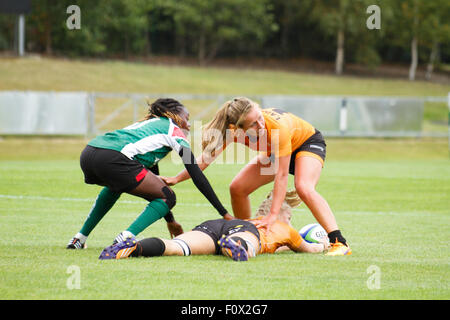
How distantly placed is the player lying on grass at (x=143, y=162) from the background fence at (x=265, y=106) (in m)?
20.7

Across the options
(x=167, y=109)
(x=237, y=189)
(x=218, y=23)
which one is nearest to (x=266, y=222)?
(x=237, y=189)

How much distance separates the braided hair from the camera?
6594mm

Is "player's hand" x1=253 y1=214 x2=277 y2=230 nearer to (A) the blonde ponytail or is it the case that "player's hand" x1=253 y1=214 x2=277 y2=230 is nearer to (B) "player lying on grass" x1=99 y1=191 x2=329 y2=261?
(B) "player lying on grass" x1=99 y1=191 x2=329 y2=261

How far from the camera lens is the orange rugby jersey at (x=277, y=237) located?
21.8 feet

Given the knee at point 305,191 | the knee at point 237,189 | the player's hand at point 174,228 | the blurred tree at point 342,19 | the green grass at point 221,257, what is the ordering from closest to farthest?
the green grass at point 221,257
the knee at point 305,191
the player's hand at point 174,228
the knee at point 237,189
the blurred tree at point 342,19

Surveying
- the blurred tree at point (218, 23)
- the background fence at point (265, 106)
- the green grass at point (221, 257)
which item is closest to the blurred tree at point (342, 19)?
the blurred tree at point (218, 23)

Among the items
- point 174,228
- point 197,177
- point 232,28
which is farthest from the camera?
point 232,28

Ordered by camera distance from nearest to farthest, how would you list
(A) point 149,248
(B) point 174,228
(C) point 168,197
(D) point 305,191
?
(A) point 149,248 → (C) point 168,197 → (D) point 305,191 → (B) point 174,228

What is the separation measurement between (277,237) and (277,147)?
0.92 meters

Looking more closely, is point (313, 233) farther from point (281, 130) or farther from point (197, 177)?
point (197, 177)

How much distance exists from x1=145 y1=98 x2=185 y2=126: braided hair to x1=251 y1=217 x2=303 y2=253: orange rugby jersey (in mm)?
1423

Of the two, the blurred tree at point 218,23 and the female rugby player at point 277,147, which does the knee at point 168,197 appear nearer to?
the female rugby player at point 277,147

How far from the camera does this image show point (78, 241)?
268 inches

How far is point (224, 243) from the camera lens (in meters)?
6.09
